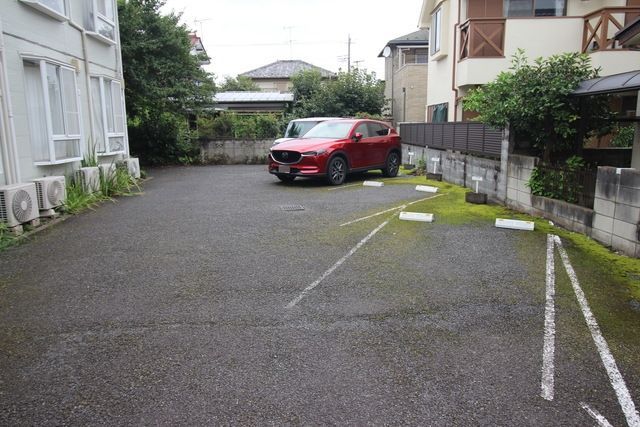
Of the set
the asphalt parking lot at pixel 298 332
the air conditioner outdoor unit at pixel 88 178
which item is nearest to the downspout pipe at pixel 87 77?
the air conditioner outdoor unit at pixel 88 178

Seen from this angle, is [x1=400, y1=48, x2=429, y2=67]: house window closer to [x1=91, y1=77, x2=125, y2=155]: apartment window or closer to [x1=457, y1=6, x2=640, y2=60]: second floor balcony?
[x1=457, y1=6, x2=640, y2=60]: second floor balcony

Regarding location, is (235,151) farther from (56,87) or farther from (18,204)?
(18,204)

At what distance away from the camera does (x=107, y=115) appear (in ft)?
42.5

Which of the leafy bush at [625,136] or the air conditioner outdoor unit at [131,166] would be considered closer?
the leafy bush at [625,136]

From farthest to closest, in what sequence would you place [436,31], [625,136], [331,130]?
[436,31], [331,130], [625,136]

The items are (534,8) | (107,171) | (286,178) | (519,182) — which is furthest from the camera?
(534,8)

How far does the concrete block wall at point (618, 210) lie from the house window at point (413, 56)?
21139 millimetres

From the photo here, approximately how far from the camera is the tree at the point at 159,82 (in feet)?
54.3

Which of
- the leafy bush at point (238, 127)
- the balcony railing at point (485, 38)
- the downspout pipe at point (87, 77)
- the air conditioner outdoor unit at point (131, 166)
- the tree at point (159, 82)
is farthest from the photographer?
the leafy bush at point (238, 127)

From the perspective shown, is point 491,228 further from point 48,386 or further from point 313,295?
point 48,386

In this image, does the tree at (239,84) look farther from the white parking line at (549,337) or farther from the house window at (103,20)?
the white parking line at (549,337)

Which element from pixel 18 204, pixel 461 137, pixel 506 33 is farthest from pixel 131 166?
pixel 506 33

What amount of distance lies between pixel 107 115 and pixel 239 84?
1336 inches

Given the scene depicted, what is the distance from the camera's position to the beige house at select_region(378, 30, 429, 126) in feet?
78.4
